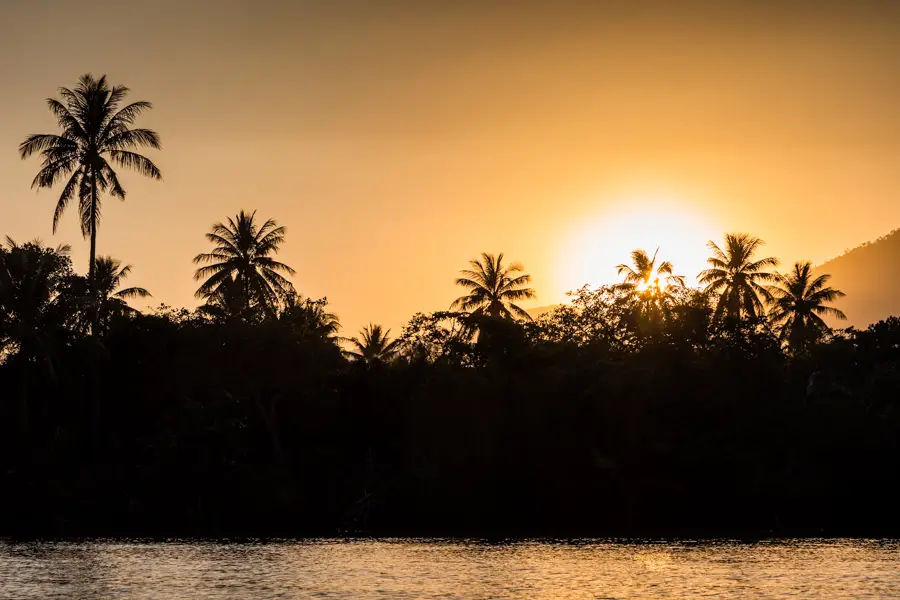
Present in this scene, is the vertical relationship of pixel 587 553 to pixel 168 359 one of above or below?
below

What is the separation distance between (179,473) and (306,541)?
10482 mm

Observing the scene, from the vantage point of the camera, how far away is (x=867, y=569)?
4112cm

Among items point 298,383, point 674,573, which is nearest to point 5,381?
point 298,383

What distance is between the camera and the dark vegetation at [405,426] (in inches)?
2308

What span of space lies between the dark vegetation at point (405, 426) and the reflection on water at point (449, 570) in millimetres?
7000

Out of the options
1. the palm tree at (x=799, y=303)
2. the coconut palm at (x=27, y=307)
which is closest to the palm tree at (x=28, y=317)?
the coconut palm at (x=27, y=307)

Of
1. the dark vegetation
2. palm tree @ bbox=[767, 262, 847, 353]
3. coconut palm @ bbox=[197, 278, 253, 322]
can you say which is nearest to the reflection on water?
the dark vegetation

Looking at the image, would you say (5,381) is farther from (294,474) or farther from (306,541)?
(306,541)

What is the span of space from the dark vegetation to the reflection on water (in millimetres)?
7000

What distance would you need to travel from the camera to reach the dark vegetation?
192 feet

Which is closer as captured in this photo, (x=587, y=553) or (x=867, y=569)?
(x=867, y=569)

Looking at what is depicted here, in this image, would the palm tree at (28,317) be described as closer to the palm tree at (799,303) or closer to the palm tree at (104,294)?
the palm tree at (104,294)

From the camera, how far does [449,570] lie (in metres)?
41.7

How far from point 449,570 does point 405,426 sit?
20.7 metres
